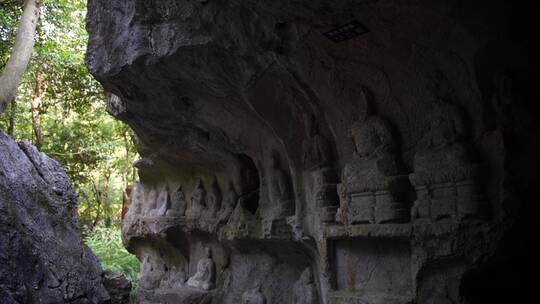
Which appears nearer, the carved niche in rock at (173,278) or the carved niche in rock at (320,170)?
the carved niche in rock at (320,170)

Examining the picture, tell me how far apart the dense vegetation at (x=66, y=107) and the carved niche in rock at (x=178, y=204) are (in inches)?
145

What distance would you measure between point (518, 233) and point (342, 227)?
5.63 feet

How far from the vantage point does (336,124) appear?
17.5 ft

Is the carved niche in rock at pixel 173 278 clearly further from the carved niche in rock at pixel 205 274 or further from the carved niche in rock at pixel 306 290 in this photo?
the carved niche in rock at pixel 306 290

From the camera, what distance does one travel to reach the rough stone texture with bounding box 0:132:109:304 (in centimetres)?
330

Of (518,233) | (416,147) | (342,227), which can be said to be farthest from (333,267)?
(518,233)

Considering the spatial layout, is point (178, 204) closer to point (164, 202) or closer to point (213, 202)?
point (164, 202)

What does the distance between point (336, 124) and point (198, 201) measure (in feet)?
16.2

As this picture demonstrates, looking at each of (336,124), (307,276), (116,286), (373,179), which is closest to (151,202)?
(116,286)

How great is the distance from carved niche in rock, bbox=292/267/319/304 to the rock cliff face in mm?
21

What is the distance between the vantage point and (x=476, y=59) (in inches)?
149

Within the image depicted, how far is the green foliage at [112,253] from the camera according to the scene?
13.1 metres

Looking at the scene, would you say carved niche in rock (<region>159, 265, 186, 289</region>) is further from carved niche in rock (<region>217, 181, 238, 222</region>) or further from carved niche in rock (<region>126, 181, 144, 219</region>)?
carved niche in rock (<region>217, 181, 238, 222</region>)

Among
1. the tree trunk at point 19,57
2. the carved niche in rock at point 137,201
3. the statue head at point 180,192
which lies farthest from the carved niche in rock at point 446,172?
the carved niche in rock at point 137,201
